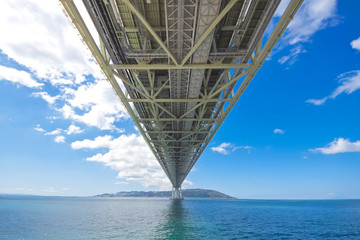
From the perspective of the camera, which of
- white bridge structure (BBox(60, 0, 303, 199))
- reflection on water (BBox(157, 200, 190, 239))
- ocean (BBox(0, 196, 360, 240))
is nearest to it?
white bridge structure (BBox(60, 0, 303, 199))

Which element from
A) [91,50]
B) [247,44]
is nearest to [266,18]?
[247,44]

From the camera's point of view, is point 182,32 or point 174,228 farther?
point 174,228

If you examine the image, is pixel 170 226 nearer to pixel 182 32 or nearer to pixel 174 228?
pixel 174 228

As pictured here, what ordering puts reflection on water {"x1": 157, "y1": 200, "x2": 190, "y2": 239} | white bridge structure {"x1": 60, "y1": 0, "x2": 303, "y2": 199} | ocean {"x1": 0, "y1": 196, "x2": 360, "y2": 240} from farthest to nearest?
ocean {"x1": 0, "y1": 196, "x2": 360, "y2": 240}
reflection on water {"x1": 157, "y1": 200, "x2": 190, "y2": 239}
white bridge structure {"x1": 60, "y1": 0, "x2": 303, "y2": 199}

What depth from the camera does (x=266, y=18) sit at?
10.1 m

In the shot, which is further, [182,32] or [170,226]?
[170,226]

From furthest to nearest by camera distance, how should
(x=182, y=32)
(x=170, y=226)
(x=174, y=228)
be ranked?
(x=170, y=226), (x=174, y=228), (x=182, y=32)

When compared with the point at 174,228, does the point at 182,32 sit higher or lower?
higher

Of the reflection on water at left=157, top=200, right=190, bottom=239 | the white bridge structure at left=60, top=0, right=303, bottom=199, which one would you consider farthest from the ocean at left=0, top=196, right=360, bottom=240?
the white bridge structure at left=60, top=0, right=303, bottom=199

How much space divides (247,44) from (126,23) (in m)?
7.46

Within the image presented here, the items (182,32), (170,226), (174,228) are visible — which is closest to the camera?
(182,32)

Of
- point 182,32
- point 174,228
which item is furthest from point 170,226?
point 182,32

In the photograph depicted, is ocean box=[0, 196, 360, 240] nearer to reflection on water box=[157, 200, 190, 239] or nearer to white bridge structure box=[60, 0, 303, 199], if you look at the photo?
reflection on water box=[157, 200, 190, 239]

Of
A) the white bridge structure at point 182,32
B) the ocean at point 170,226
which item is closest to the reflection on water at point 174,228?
the ocean at point 170,226
